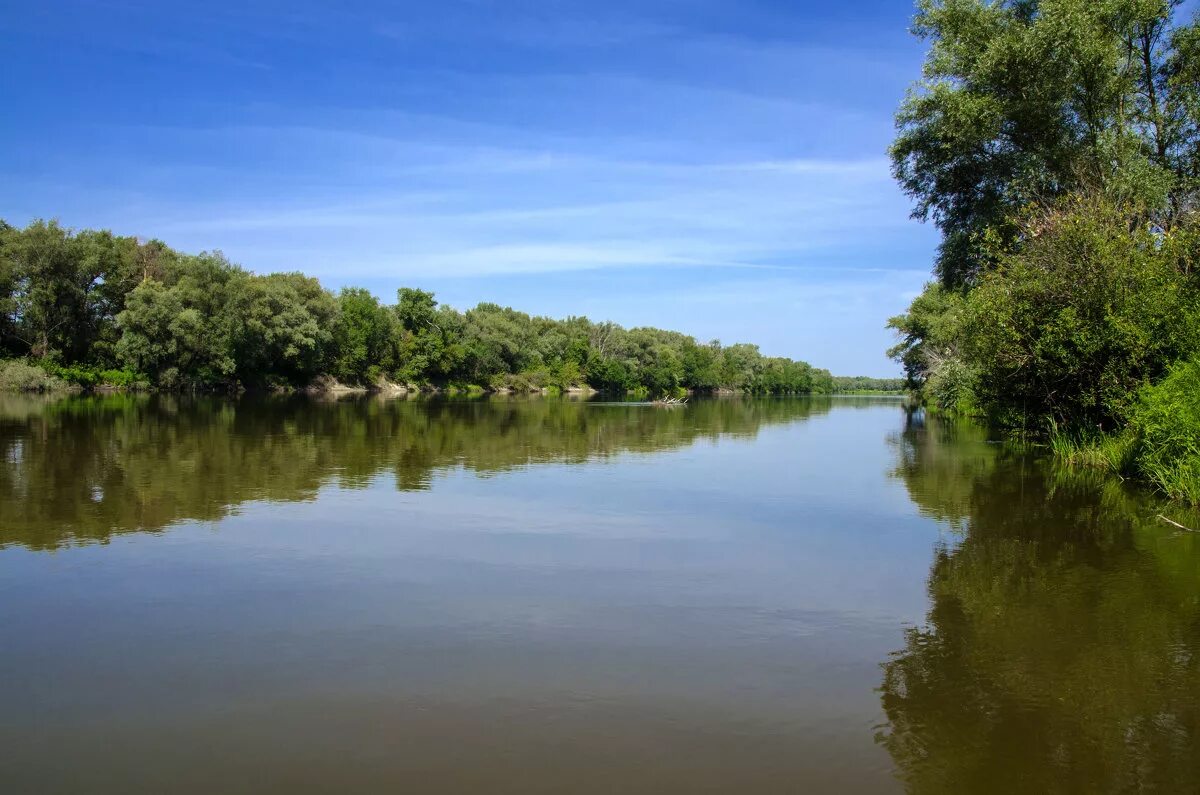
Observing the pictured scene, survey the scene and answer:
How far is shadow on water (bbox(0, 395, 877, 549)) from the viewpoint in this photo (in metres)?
14.4

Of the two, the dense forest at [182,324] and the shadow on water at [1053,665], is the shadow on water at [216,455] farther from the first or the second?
the dense forest at [182,324]

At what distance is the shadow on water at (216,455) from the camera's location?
1437 cm

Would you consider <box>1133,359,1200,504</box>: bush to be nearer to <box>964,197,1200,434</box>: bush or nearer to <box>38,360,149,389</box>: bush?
<box>964,197,1200,434</box>: bush

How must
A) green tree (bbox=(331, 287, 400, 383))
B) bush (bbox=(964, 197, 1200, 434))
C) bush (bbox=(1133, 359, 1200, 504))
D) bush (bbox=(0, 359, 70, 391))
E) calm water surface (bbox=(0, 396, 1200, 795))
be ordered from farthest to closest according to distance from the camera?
green tree (bbox=(331, 287, 400, 383))
bush (bbox=(0, 359, 70, 391))
bush (bbox=(964, 197, 1200, 434))
bush (bbox=(1133, 359, 1200, 504))
calm water surface (bbox=(0, 396, 1200, 795))

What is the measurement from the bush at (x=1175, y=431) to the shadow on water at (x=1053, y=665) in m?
1.99

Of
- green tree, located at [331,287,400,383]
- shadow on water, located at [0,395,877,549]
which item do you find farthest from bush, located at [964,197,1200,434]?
green tree, located at [331,287,400,383]

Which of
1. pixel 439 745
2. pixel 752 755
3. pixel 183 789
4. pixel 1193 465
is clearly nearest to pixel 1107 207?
pixel 1193 465

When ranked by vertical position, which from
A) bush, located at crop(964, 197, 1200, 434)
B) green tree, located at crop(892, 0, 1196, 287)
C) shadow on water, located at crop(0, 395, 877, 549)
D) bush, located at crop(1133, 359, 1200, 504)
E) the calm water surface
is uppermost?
green tree, located at crop(892, 0, 1196, 287)

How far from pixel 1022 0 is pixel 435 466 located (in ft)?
85.3

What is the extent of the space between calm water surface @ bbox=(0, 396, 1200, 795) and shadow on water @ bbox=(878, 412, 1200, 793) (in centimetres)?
4

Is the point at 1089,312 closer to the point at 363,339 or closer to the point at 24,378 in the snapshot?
the point at 24,378

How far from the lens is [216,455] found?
2348 centimetres

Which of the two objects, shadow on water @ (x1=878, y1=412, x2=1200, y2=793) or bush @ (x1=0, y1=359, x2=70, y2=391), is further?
bush @ (x1=0, y1=359, x2=70, y2=391)

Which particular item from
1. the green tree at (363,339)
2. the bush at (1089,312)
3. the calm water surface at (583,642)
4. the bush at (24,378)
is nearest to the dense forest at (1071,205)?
the bush at (1089,312)
